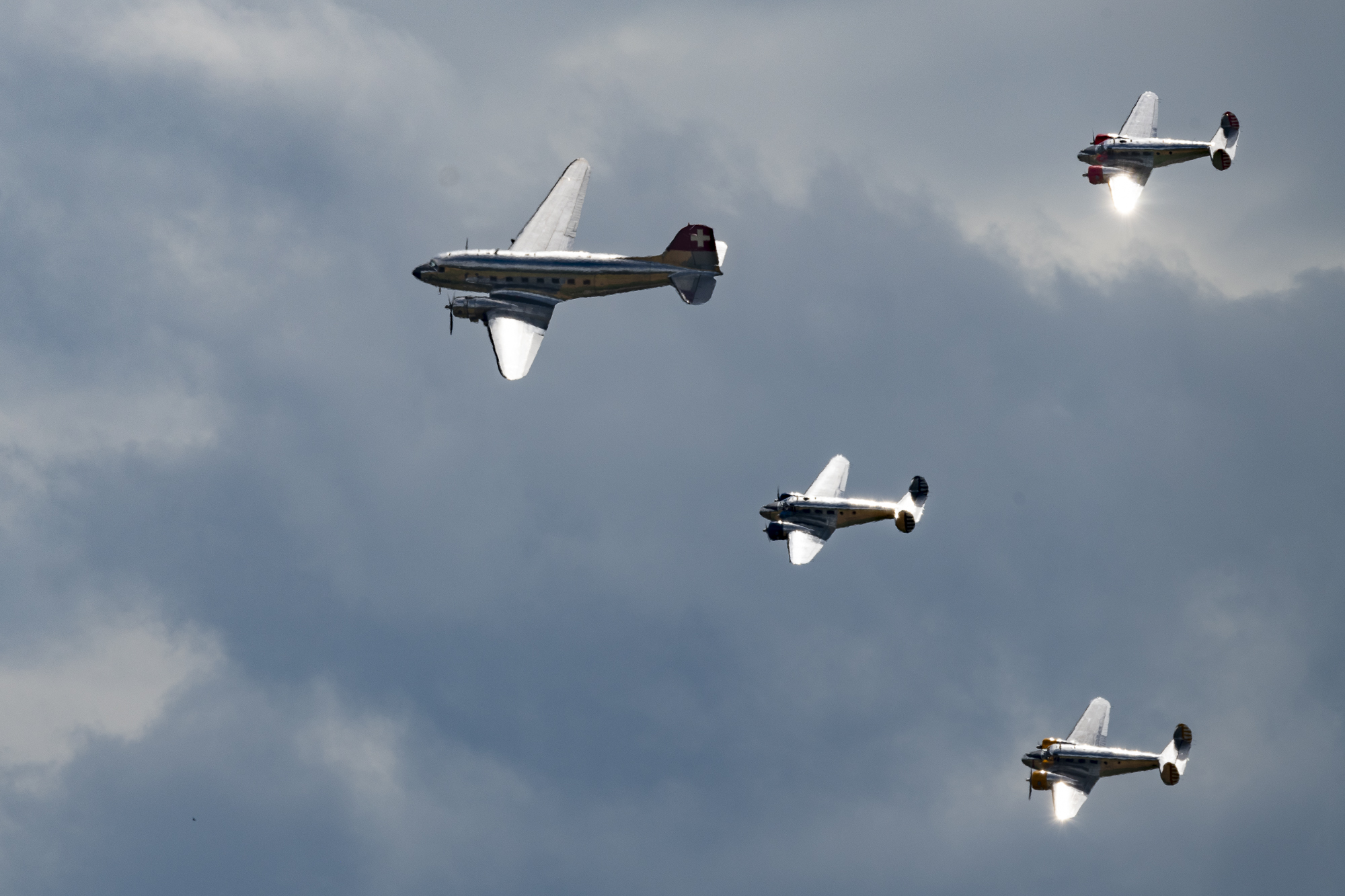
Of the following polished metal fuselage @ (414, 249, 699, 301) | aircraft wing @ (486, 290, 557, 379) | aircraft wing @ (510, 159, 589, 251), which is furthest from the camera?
aircraft wing @ (510, 159, 589, 251)

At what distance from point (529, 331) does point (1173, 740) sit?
9821 cm

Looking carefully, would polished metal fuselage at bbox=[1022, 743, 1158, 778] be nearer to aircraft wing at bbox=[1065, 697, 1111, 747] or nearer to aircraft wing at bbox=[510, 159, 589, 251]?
aircraft wing at bbox=[1065, 697, 1111, 747]

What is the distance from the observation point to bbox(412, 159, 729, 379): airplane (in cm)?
17088

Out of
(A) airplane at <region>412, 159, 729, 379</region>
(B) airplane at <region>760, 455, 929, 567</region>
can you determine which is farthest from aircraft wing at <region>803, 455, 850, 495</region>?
(A) airplane at <region>412, 159, 729, 379</region>

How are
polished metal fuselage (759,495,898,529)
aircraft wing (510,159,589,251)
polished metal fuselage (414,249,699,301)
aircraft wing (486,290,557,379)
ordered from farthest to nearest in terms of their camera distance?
polished metal fuselage (759,495,898,529)
aircraft wing (510,159,589,251)
polished metal fuselage (414,249,699,301)
aircraft wing (486,290,557,379)

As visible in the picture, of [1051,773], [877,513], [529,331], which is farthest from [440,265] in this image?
[1051,773]

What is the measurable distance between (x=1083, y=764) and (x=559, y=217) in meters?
98.5

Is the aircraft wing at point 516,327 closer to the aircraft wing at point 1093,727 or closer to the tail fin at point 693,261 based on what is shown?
the tail fin at point 693,261

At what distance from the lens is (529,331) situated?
560 feet

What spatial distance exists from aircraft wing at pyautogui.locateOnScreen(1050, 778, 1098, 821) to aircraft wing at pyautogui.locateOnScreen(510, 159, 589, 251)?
94.5m

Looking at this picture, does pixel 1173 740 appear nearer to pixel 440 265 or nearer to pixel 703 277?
pixel 703 277

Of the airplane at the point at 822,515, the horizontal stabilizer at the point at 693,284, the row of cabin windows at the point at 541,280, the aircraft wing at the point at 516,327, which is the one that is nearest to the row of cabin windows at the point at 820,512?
the airplane at the point at 822,515

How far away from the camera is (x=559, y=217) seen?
181 m

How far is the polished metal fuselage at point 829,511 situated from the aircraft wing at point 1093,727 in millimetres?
36972
